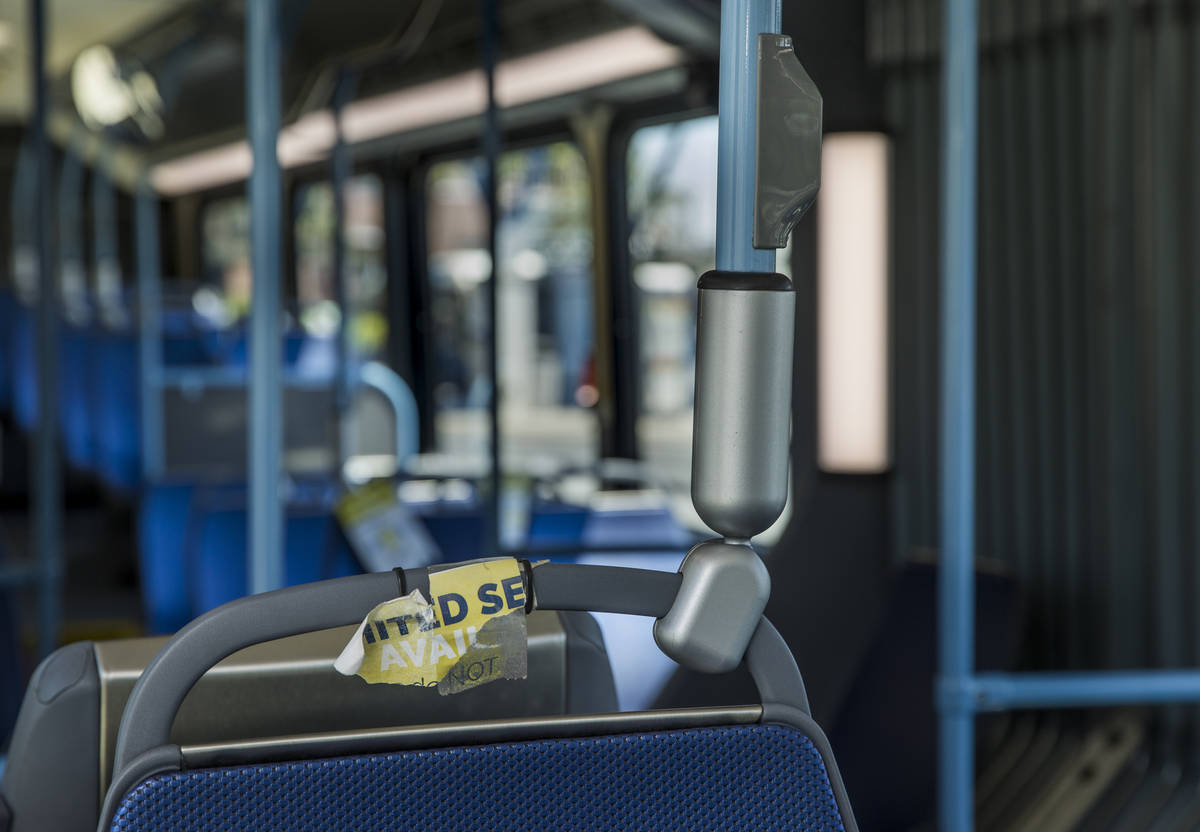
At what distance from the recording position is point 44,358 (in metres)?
2.60

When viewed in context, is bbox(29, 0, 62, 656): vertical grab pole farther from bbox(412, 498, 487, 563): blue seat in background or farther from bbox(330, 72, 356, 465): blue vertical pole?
bbox(330, 72, 356, 465): blue vertical pole

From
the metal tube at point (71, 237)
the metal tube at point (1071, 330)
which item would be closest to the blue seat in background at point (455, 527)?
the metal tube at point (1071, 330)

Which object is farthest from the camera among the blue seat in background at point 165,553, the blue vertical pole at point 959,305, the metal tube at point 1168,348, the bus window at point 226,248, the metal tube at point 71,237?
the bus window at point 226,248

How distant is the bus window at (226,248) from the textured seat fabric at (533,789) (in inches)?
280

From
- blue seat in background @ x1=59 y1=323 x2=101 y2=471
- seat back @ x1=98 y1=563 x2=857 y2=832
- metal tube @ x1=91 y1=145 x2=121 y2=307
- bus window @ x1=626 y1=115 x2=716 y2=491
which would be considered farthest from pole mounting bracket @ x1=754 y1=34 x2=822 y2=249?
metal tube @ x1=91 y1=145 x2=121 y2=307

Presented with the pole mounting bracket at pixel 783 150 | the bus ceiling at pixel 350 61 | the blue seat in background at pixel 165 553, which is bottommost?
the blue seat in background at pixel 165 553

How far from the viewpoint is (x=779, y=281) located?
69cm

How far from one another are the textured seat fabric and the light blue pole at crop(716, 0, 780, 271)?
27cm

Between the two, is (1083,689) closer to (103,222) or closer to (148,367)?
(148,367)

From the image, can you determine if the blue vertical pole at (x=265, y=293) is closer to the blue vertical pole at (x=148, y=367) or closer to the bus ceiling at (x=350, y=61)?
the bus ceiling at (x=350, y=61)

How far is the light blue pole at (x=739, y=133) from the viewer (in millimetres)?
729

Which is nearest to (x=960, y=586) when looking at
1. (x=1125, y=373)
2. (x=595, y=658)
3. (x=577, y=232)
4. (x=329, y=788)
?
(x=1125, y=373)

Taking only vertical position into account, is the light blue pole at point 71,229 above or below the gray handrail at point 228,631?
above

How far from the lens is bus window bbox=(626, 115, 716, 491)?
393 cm
